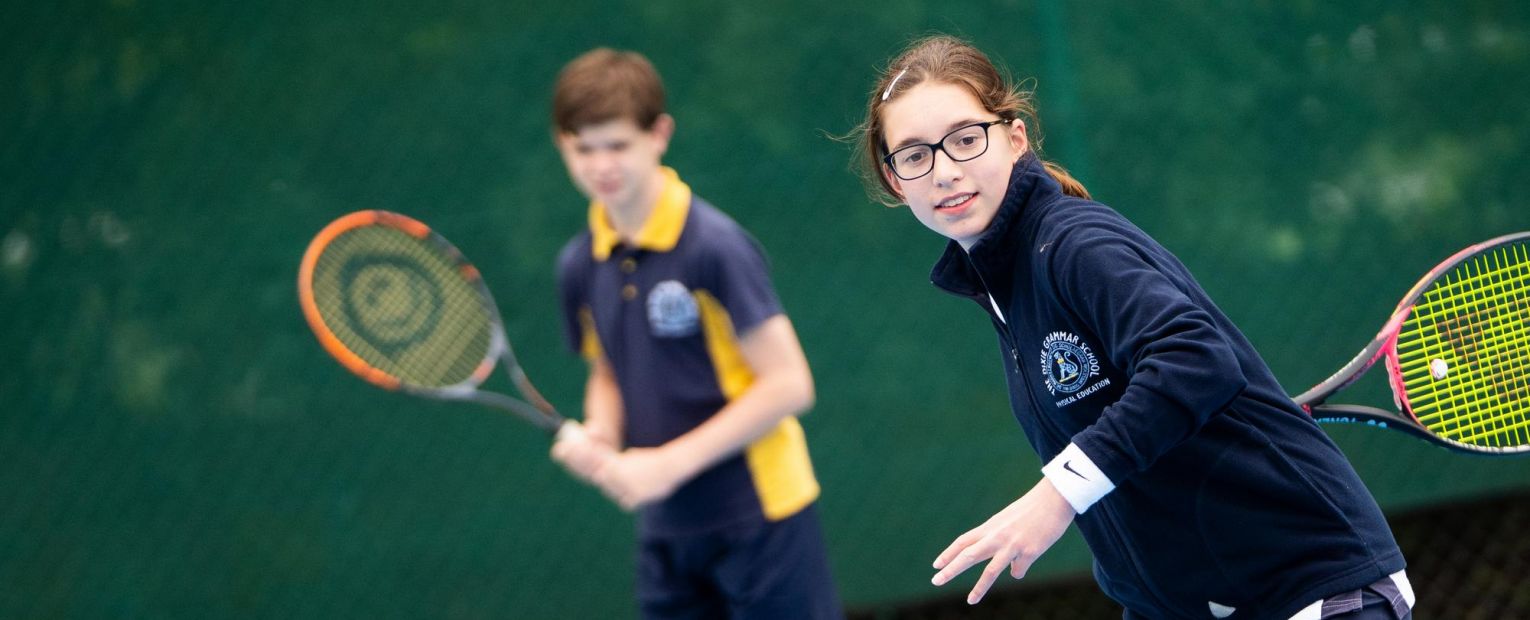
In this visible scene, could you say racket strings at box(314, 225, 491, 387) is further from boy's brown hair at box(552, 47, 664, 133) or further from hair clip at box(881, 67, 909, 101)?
hair clip at box(881, 67, 909, 101)

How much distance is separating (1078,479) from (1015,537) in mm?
91

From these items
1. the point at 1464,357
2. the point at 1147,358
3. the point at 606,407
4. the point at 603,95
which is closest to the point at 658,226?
the point at 603,95

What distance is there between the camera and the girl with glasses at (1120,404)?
1.78m

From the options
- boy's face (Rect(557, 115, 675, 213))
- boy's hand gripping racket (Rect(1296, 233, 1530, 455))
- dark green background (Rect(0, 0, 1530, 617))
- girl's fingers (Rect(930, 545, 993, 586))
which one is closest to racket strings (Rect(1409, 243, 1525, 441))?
boy's hand gripping racket (Rect(1296, 233, 1530, 455))

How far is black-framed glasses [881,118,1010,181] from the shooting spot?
2.14 meters

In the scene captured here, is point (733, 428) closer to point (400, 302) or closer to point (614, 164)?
point (614, 164)

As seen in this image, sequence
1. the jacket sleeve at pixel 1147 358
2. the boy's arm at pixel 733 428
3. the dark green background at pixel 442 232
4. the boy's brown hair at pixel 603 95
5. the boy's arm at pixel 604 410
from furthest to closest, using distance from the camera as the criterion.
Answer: the dark green background at pixel 442 232 < the boy's arm at pixel 604 410 < the boy's brown hair at pixel 603 95 < the boy's arm at pixel 733 428 < the jacket sleeve at pixel 1147 358

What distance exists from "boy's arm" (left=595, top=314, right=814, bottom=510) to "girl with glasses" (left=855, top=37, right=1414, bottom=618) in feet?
2.57

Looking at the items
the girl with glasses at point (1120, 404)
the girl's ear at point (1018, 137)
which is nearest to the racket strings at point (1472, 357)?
the girl with glasses at point (1120, 404)

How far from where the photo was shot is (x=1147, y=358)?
174 cm

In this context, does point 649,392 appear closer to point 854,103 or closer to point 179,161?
point 854,103

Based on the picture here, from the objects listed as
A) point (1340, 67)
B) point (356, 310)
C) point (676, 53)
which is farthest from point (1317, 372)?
point (356, 310)

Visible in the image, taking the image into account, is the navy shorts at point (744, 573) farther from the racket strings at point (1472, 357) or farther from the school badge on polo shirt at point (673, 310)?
the racket strings at point (1472, 357)

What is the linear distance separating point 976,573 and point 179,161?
2157 millimetres
